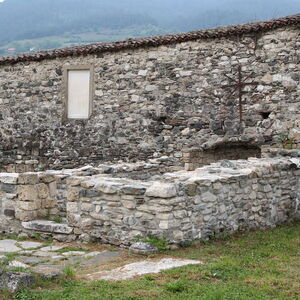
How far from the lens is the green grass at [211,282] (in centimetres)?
459

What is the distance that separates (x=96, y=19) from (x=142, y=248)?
150m

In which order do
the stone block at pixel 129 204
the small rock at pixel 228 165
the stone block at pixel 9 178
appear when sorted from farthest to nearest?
the small rock at pixel 228 165, the stone block at pixel 9 178, the stone block at pixel 129 204

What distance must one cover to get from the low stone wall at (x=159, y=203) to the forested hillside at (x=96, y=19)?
86.9 metres

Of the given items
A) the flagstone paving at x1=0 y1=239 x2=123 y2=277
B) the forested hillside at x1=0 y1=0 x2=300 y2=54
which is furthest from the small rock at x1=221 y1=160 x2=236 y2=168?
the forested hillside at x1=0 y1=0 x2=300 y2=54

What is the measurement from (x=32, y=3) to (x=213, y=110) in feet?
→ 611

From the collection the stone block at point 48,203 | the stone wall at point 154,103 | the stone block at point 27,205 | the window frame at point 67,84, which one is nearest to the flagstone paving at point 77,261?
the stone block at point 27,205

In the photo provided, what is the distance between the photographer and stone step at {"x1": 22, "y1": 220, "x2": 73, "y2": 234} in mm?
7324

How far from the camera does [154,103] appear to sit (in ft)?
45.0

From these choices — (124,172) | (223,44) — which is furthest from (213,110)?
(124,172)

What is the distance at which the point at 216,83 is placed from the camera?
503 inches

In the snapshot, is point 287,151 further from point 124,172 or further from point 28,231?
point 28,231

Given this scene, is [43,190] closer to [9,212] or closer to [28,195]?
[28,195]

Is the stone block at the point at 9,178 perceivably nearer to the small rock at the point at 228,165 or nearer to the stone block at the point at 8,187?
the stone block at the point at 8,187

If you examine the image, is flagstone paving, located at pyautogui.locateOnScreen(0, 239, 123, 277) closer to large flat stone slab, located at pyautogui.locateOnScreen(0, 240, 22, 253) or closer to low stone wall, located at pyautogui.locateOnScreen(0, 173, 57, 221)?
large flat stone slab, located at pyautogui.locateOnScreen(0, 240, 22, 253)
